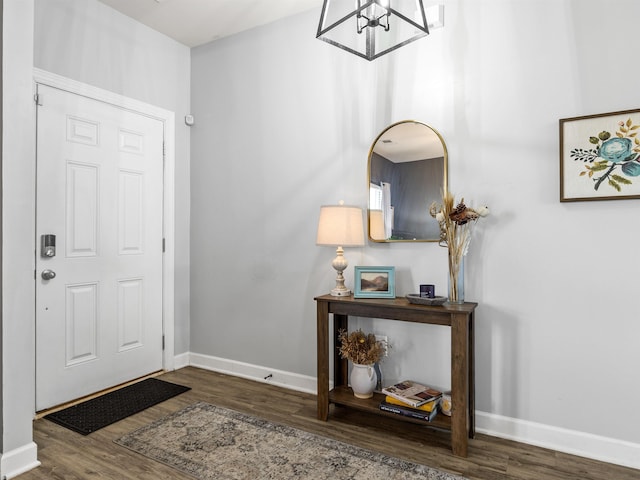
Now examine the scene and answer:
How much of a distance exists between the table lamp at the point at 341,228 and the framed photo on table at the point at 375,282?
0.12m

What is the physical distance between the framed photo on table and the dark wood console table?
0.05m

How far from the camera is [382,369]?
279 cm

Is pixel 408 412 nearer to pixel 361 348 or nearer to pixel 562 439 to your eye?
pixel 361 348

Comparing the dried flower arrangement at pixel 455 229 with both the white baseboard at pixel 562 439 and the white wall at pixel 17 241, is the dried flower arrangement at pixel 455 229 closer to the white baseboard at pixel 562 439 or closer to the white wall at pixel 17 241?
the white baseboard at pixel 562 439

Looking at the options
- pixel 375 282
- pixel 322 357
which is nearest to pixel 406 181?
pixel 375 282

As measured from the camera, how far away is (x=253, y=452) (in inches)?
87.0

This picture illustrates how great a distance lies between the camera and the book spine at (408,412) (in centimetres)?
228

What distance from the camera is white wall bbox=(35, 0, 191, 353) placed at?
110 inches

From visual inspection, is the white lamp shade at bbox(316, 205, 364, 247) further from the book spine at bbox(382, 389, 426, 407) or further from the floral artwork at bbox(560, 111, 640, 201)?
the floral artwork at bbox(560, 111, 640, 201)

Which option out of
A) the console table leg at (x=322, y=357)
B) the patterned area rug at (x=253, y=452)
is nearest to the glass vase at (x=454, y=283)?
the console table leg at (x=322, y=357)

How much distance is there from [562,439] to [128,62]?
3.92 metres

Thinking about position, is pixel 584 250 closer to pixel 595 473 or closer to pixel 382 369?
pixel 595 473

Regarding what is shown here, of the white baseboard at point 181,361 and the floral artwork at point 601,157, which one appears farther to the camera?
the white baseboard at point 181,361

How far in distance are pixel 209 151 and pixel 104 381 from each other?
6.65 ft
